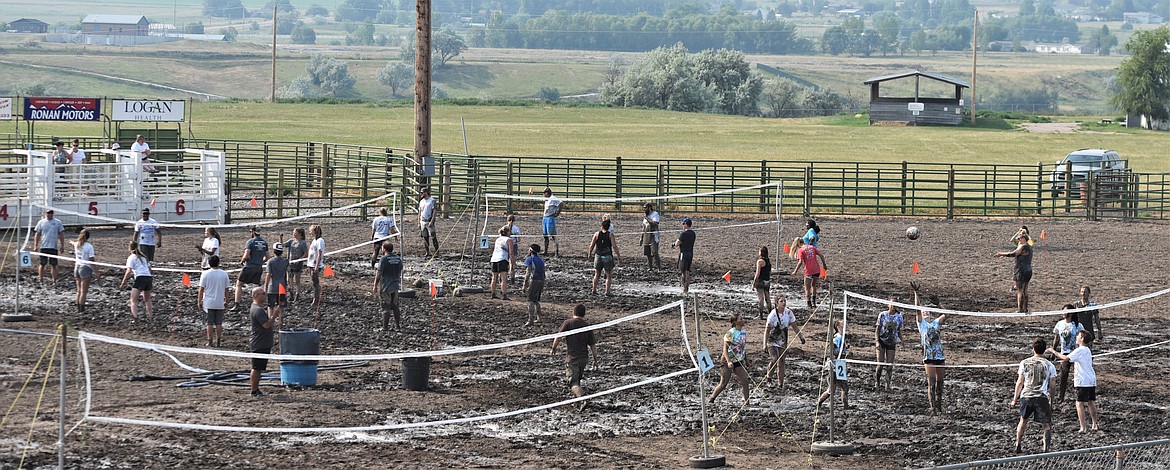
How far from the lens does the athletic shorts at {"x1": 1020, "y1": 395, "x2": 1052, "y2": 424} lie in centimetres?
1346

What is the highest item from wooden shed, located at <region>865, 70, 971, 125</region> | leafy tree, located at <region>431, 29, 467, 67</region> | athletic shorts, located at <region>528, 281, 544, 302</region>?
leafy tree, located at <region>431, 29, 467, 67</region>

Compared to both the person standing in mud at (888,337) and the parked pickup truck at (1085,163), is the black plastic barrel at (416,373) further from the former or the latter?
the parked pickup truck at (1085,163)

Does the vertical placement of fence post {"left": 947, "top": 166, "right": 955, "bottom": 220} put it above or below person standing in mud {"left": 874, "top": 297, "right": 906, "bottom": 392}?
above

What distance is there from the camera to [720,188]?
1651 inches

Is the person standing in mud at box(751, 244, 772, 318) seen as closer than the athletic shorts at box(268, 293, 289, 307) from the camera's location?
No

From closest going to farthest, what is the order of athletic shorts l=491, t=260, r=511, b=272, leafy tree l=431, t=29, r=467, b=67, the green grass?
athletic shorts l=491, t=260, r=511, b=272
the green grass
leafy tree l=431, t=29, r=467, b=67

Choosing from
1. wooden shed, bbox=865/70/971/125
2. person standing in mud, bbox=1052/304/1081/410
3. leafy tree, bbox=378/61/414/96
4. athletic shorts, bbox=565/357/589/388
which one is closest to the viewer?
athletic shorts, bbox=565/357/589/388

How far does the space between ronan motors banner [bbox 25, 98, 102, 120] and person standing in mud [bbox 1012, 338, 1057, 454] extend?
2926cm

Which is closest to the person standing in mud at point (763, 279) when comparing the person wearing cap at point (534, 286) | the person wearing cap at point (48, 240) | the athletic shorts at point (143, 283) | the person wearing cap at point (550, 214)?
the person wearing cap at point (534, 286)

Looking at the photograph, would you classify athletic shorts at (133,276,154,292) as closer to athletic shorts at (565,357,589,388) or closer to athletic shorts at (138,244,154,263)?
athletic shorts at (138,244,154,263)

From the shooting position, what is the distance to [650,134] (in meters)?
74.8

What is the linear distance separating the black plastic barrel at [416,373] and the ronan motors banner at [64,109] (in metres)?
24.3

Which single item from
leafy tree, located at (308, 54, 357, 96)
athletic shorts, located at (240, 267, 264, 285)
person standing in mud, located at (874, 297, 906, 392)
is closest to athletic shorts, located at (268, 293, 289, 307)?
athletic shorts, located at (240, 267, 264, 285)

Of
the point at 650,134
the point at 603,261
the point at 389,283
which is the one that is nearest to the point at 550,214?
the point at 603,261
